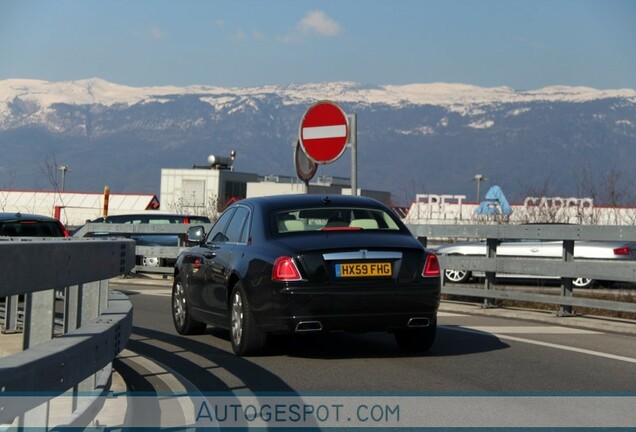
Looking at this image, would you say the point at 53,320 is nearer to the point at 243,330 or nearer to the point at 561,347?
the point at 243,330

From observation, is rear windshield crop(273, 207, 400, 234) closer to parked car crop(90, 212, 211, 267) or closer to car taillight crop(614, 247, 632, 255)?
car taillight crop(614, 247, 632, 255)

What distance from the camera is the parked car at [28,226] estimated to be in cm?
A: 1864

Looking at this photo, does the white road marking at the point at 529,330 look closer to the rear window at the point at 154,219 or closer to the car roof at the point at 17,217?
the car roof at the point at 17,217

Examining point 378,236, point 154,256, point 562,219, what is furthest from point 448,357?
point 562,219

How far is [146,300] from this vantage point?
1933cm

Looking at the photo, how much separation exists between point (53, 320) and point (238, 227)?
5.38 metres

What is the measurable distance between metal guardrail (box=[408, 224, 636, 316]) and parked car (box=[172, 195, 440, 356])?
→ 4.29 meters

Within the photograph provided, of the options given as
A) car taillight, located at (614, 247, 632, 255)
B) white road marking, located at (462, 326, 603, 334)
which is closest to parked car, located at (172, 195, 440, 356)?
white road marking, located at (462, 326, 603, 334)

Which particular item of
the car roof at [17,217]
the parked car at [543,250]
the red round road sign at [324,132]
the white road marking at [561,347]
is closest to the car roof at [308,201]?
the white road marking at [561,347]

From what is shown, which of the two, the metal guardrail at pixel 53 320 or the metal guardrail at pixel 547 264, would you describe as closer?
the metal guardrail at pixel 53 320

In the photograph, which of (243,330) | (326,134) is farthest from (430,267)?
(326,134)

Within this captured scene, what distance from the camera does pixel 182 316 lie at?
13.3 metres

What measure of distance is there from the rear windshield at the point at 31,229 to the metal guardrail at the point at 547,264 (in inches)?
215

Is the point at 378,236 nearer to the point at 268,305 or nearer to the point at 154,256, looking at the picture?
the point at 268,305
